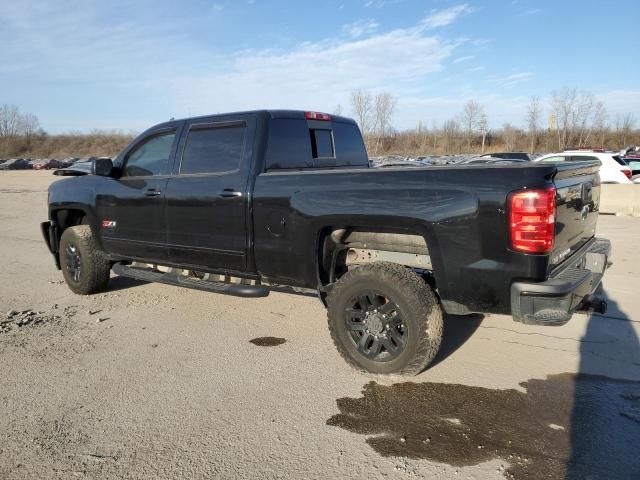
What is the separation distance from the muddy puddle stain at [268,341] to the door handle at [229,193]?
4.51 feet

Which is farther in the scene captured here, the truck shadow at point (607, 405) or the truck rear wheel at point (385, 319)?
the truck rear wheel at point (385, 319)

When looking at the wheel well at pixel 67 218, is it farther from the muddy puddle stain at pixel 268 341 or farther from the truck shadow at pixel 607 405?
the truck shadow at pixel 607 405

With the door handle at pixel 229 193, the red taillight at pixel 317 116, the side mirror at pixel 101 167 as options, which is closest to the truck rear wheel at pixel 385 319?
the door handle at pixel 229 193

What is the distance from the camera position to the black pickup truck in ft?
11.0

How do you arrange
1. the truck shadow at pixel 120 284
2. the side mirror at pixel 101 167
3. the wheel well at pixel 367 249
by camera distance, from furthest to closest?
the truck shadow at pixel 120 284
the side mirror at pixel 101 167
the wheel well at pixel 367 249

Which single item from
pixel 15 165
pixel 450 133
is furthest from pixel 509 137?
pixel 15 165

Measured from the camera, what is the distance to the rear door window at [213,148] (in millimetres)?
4793

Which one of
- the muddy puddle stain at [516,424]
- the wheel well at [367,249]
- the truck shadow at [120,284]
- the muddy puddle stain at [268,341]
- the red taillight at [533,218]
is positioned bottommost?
the muddy puddle stain at [516,424]

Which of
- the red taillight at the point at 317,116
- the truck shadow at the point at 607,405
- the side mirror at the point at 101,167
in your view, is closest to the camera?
the truck shadow at the point at 607,405

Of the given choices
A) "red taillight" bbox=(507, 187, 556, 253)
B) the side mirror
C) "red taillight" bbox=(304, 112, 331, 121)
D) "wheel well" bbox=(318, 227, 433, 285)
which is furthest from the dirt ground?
"red taillight" bbox=(304, 112, 331, 121)

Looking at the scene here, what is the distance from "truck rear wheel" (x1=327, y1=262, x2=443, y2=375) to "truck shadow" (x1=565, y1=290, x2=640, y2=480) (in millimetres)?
1087

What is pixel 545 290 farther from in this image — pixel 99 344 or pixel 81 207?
pixel 81 207

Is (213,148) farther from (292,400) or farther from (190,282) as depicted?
(292,400)

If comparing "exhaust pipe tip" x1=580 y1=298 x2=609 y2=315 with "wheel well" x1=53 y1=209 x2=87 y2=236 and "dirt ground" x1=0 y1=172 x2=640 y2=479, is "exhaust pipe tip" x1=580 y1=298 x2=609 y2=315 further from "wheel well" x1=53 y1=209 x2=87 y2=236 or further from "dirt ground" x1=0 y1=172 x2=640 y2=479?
"wheel well" x1=53 y1=209 x2=87 y2=236
